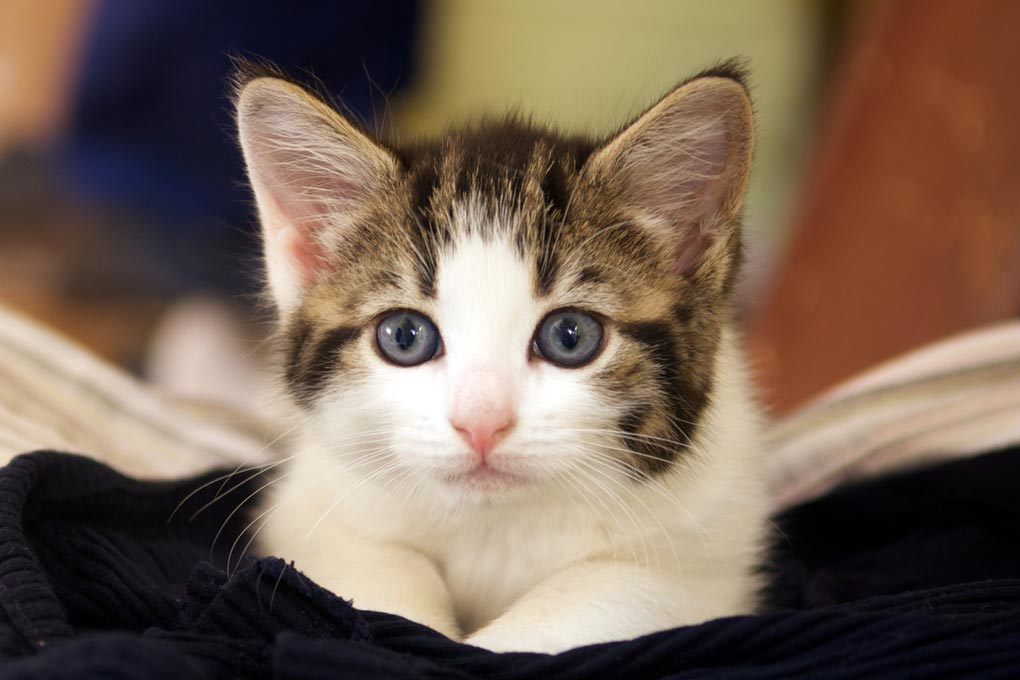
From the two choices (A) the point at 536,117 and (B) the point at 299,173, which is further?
(A) the point at 536,117

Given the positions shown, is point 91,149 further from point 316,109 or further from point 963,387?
point 963,387

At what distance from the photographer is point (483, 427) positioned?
1126 millimetres

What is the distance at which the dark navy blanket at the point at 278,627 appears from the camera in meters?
0.92

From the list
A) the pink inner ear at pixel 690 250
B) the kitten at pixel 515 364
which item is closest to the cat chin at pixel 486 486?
the kitten at pixel 515 364

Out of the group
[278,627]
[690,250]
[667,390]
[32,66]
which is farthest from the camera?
[32,66]

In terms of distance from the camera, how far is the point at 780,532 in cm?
156

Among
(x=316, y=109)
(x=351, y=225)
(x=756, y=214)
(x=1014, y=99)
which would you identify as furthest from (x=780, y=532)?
(x=756, y=214)

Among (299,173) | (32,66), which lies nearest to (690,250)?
(299,173)

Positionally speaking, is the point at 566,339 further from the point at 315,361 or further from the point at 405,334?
the point at 315,361

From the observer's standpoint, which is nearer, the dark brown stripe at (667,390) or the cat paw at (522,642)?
the cat paw at (522,642)

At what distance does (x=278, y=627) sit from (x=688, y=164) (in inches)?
30.5

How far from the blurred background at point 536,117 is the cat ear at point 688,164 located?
39cm

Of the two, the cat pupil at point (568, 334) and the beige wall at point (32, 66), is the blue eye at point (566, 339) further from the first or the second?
the beige wall at point (32, 66)

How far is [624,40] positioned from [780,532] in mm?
2822
